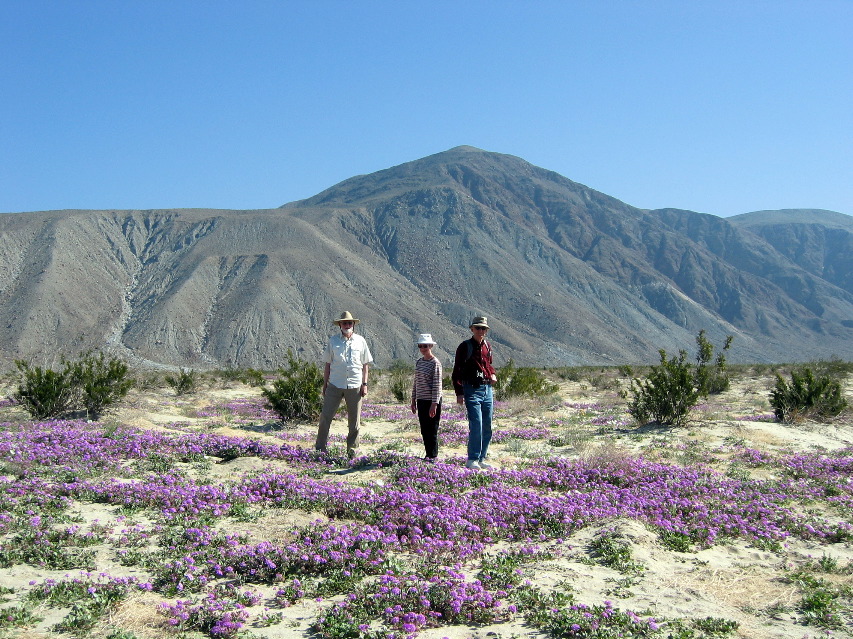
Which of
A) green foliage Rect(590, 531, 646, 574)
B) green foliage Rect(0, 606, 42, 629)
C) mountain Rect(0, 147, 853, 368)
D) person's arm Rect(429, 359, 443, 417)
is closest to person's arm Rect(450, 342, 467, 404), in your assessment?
person's arm Rect(429, 359, 443, 417)

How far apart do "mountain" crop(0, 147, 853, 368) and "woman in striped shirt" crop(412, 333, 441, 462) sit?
38033 millimetres

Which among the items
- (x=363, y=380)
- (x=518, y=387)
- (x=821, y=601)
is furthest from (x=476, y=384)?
(x=518, y=387)

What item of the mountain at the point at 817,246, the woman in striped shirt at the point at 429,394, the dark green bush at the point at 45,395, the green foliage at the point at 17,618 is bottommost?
the green foliage at the point at 17,618

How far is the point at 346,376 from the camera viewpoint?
8.08 meters

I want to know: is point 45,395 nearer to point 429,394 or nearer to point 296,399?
point 296,399

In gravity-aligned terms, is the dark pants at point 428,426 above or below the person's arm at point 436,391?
below

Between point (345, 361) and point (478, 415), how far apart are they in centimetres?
192

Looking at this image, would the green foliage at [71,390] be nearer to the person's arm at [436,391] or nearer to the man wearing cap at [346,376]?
the man wearing cap at [346,376]

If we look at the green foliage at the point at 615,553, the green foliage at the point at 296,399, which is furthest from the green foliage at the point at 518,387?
the green foliage at the point at 615,553

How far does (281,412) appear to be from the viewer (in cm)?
1246

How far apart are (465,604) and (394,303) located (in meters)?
68.4

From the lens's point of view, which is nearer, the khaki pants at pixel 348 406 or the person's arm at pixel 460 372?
the person's arm at pixel 460 372

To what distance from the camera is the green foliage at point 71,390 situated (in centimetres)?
1109

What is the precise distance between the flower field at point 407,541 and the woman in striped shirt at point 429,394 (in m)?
0.36
